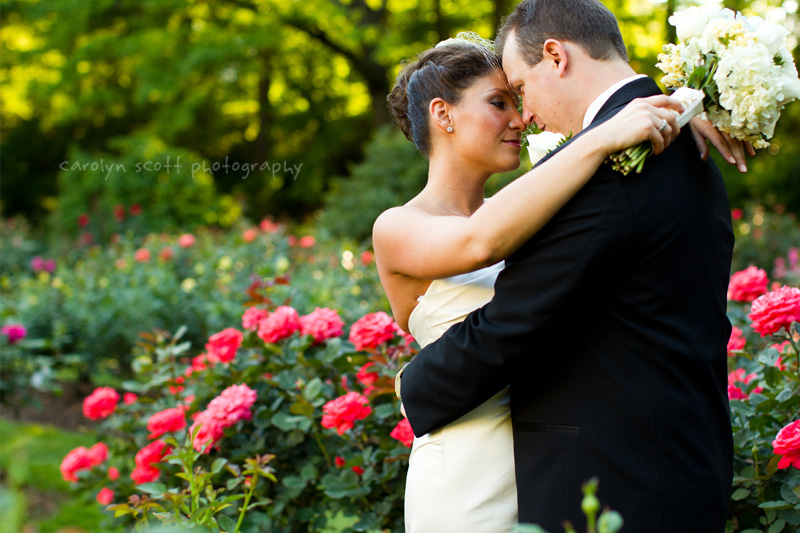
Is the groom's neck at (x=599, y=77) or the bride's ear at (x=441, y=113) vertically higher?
the groom's neck at (x=599, y=77)

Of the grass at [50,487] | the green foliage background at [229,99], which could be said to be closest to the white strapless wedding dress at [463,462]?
the grass at [50,487]

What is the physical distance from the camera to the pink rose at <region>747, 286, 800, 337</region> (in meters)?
2.40

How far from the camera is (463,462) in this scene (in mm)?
1989

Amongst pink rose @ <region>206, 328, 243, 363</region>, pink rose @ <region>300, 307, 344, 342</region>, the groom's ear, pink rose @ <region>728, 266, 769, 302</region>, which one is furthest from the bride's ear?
pink rose @ <region>728, 266, 769, 302</region>

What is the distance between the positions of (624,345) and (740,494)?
3.41ft

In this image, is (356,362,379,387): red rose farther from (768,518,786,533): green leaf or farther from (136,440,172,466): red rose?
(768,518,786,533): green leaf

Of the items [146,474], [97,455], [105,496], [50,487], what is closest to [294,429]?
[146,474]

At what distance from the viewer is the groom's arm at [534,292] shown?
1605mm

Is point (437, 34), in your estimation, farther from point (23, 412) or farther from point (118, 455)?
point (118, 455)

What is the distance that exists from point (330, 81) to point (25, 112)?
30.6 ft

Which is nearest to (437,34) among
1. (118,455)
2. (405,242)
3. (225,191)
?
(225,191)

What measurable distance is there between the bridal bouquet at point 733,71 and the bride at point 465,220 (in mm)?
114

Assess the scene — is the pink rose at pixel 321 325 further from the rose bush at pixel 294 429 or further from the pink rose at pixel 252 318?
the pink rose at pixel 252 318

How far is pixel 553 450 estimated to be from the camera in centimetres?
175
